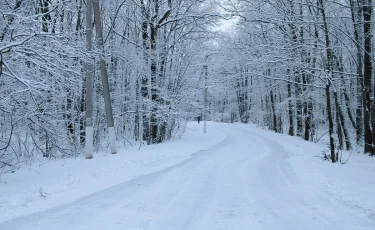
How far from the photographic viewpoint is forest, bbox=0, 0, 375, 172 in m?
9.15

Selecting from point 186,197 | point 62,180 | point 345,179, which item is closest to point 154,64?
point 62,180

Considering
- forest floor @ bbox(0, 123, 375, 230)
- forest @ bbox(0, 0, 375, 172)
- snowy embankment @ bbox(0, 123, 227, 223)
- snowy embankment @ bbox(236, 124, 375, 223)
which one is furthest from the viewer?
forest @ bbox(0, 0, 375, 172)

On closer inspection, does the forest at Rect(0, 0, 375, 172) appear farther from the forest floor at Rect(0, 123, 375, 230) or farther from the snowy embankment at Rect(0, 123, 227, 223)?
the forest floor at Rect(0, 123, 375, 230)

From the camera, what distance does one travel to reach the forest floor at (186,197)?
179 inches

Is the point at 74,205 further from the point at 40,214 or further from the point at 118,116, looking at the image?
the point at 118,116

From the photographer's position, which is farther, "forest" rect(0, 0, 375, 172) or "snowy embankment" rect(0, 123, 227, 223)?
"forest" rect(0, 0, 375, 172)

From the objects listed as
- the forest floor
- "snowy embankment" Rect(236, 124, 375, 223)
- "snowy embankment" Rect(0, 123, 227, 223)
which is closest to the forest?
"snowy embankment" Rect(236, 124, 375, 223)

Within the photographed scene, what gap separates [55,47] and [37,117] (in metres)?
4.38

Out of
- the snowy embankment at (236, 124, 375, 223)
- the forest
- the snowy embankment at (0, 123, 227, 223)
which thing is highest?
the forest

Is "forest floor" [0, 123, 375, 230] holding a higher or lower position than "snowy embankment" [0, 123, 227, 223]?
lower

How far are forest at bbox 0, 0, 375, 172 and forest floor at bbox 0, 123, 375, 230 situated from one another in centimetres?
248

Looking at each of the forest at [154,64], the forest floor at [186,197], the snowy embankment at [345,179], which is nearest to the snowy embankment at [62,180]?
the forest floor at [186,197]

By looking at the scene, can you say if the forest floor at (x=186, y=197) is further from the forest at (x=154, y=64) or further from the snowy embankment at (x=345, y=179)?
the forest at (x=154, y=64)

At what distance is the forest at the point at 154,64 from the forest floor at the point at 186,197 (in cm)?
248
